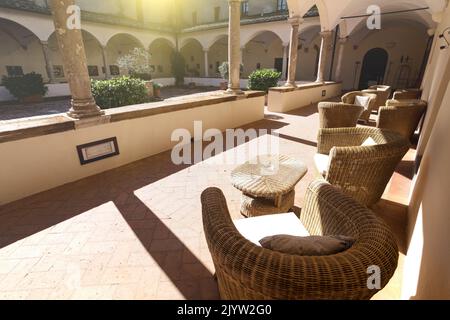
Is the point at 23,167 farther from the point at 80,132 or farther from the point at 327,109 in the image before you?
the point at 327,109

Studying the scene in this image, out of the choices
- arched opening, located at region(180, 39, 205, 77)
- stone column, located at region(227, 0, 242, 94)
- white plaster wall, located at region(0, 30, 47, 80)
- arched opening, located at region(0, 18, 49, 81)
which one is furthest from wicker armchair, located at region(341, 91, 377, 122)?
arched opening, located at region(180, 39, 205, 77)

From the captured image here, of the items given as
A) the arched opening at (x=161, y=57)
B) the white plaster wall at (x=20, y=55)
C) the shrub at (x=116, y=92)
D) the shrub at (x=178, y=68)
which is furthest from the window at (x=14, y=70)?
the shrub at (x=116, y=92)

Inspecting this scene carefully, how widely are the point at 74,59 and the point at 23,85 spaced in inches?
475

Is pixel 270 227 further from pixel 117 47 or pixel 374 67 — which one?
pixel 117 47

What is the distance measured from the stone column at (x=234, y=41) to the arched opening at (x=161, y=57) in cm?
1710

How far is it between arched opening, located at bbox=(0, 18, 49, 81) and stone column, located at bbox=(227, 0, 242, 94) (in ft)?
50.4

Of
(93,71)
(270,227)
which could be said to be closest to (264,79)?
(270,227)

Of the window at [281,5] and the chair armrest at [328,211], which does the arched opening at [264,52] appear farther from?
the chair armrest at [328,211]

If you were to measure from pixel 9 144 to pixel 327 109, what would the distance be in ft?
15.5

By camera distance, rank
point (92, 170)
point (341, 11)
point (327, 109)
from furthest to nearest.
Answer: point (341, 11) → point (327, 109) → point (92, 170)

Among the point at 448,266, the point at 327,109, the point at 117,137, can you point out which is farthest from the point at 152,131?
the point at 448,266

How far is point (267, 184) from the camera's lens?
7.94 ft

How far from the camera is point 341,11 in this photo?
386 inches

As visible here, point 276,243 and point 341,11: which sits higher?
point 341,11
